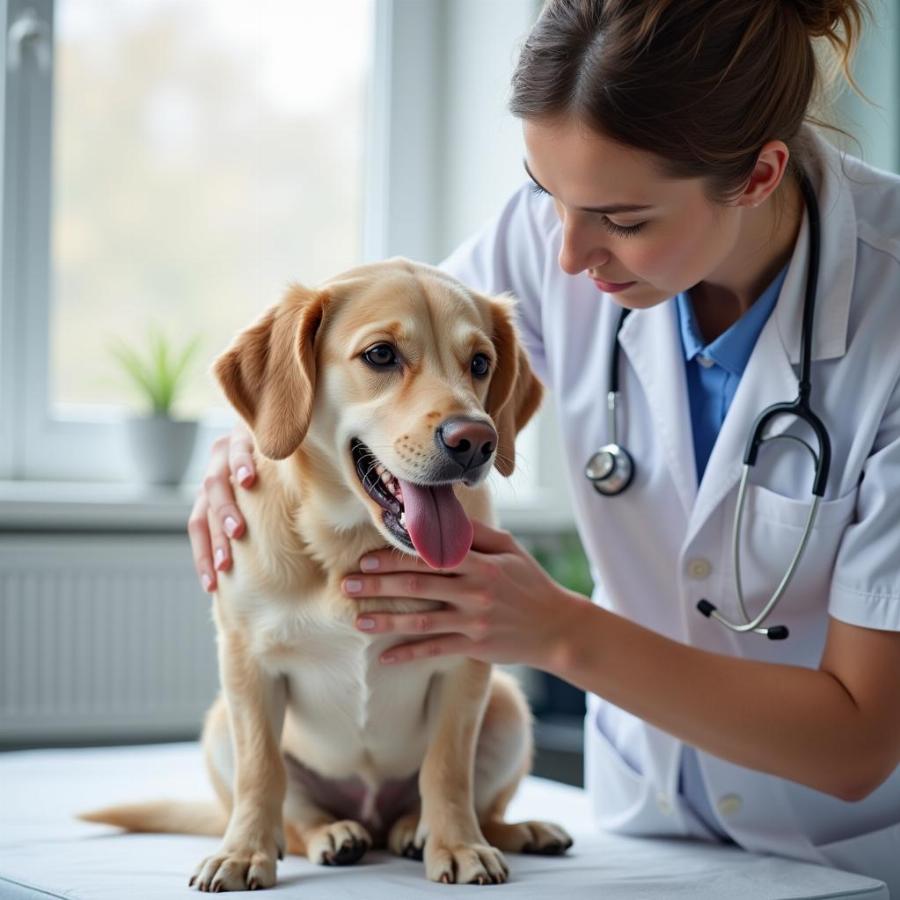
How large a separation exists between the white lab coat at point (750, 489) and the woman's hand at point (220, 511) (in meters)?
0.44

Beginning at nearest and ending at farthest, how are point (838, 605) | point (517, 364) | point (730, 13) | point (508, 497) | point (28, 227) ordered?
point (730, 13) → point (838, 605) → point (517, 364) → point (28, 227) → point (508, 497)

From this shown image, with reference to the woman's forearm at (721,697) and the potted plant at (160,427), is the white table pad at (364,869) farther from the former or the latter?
the potted plant at (160,427)

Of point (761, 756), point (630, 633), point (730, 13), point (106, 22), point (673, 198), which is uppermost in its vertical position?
point (106, 22)

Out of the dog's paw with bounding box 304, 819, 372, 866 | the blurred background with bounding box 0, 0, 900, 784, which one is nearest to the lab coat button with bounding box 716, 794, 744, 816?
the dog's paw with bounding box 304, 819, 372, 866

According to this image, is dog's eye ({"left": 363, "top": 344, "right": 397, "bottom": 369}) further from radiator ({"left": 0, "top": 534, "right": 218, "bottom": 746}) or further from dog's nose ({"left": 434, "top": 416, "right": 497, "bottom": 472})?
radiator ({"left": 0, "top": 534, "right": 218, "bottom": 746})

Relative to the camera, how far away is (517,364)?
4.95 feet

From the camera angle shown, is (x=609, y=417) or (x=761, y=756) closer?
(x=761, y=756)

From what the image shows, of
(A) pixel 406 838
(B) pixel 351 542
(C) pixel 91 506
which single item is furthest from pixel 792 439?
(C) pixel 91 506

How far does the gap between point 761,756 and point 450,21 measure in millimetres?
2655

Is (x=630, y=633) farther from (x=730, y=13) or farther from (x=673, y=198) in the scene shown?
(x=730, y=13)

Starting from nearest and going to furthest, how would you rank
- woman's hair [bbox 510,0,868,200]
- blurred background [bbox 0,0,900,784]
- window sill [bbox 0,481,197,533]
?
woman's hair [bbox 510,0,868,200] → window sill [bbox 0,481,197,533] → blurred background [bbox 0,0,900,784]

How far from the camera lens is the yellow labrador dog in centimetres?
131

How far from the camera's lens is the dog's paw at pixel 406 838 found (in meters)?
1.46

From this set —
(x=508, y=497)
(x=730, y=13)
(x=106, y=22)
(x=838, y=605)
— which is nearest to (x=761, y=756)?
(x=838, y=605)
